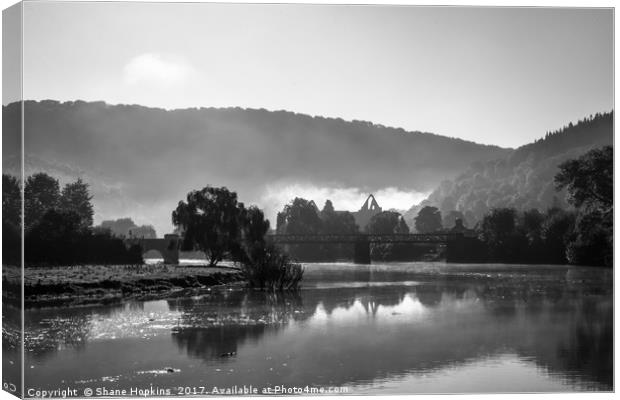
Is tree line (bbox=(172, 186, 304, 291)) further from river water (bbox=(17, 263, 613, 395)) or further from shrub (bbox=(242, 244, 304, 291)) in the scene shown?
river water (bbox=(17, 263, 613, 395))

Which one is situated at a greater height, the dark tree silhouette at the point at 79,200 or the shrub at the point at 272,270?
the dark tree silhouette at the point at 79,200

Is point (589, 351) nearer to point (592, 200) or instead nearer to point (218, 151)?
point (592, 200)

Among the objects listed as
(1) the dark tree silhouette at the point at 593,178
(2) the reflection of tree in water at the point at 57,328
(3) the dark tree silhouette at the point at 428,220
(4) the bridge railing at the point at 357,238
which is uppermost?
(1) the dark tree silhouette at the point at 593,178

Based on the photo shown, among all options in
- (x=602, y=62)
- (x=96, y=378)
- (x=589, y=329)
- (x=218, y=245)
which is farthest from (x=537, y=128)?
(x=218, y=245)

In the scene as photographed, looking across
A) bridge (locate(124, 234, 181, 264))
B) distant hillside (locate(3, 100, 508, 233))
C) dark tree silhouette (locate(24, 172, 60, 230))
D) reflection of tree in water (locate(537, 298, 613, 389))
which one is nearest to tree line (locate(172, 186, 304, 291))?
bridge (locate(124, 234, 181, 264))

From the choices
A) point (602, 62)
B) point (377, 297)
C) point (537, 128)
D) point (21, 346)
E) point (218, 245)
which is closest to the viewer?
point (21, 346)

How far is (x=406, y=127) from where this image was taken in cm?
1598

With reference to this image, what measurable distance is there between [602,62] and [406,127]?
12.6 feet

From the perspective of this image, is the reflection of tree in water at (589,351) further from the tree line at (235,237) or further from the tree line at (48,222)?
the tree line at (235,237)

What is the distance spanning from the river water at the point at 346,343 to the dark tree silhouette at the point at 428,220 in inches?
86.7

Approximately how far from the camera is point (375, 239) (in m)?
34.0

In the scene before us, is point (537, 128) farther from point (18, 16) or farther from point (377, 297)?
point (377, 297)

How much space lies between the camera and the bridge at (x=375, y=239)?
2712 centimetres

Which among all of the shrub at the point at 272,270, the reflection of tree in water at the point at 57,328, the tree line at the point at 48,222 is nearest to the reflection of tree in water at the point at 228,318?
the shrub at the point at 272,270
